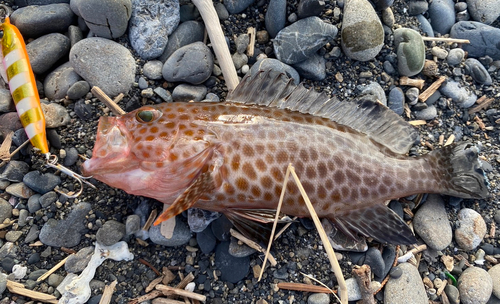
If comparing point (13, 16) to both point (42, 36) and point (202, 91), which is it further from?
point (202, 91)

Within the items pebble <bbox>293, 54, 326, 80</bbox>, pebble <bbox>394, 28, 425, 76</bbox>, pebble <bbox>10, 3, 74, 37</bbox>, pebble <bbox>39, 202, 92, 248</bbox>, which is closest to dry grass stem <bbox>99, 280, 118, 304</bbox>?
pebble <bbox>39, 202, 92, 248</bbox>

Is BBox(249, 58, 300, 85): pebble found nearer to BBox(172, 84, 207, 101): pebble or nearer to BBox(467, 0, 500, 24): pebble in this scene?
BBox(172, 84, 207, 101): pebble

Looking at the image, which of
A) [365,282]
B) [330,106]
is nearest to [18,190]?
[330,106]

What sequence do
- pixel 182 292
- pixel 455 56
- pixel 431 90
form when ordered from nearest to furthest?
pixel 182 292 < pixel 431 90 < pixel 455 56

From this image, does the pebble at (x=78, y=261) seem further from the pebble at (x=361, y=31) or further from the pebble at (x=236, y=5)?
the pebble at (x=361, y=31)

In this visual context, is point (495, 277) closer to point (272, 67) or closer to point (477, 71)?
point (477, 71)

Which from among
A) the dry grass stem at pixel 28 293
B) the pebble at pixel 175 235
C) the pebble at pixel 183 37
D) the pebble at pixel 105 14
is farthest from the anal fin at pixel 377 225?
the pebble at pixel 105 14

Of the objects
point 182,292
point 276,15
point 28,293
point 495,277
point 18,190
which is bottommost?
point 495,277
